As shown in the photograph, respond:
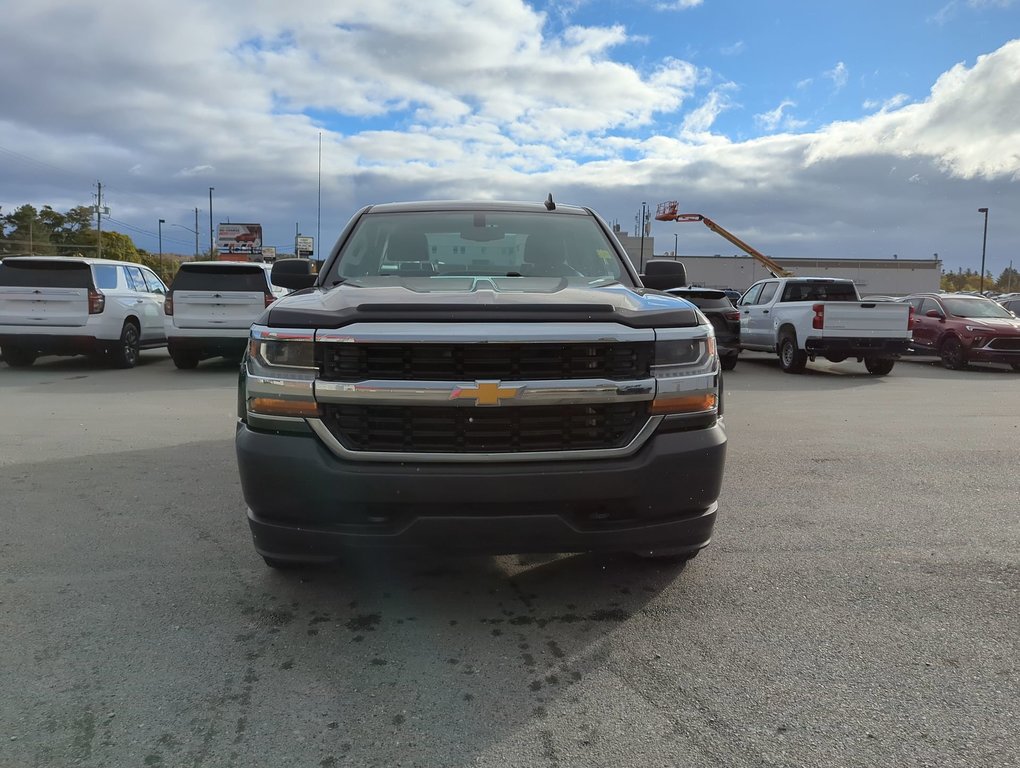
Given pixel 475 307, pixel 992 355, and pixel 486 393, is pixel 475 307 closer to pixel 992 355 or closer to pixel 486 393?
pixel 486 393

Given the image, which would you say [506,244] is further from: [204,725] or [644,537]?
[204,725]

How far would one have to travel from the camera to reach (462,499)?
2787 mm

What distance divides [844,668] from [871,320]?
39.6 feet

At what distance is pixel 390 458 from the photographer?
2826 millimetres

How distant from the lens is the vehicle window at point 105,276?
40.1ft

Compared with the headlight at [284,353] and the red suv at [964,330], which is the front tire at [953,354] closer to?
the red suv at [964,330]

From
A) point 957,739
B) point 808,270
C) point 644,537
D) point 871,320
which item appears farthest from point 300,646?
point 808,270

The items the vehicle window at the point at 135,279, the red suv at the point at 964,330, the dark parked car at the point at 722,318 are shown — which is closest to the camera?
the vehicle window at the point at 135,279

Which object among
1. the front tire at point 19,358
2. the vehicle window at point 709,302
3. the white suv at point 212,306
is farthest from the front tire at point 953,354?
the front tire at point 19,358

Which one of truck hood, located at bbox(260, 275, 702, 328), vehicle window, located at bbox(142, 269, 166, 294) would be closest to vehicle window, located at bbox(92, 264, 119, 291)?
vehicle window, located at bbox(142, 269, 166, 294)

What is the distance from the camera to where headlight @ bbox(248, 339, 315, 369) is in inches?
113

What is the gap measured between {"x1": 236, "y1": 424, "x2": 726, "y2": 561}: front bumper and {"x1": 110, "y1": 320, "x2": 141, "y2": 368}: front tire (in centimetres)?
1103

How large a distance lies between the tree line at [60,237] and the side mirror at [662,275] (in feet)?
250

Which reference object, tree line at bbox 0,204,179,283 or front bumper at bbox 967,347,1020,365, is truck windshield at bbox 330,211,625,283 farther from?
tree line at bbox 0,204,179,283
